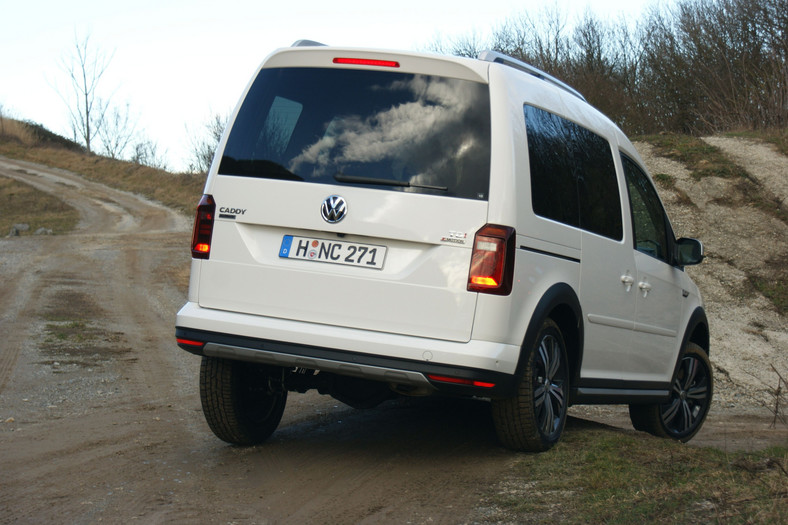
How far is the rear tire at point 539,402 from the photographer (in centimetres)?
447

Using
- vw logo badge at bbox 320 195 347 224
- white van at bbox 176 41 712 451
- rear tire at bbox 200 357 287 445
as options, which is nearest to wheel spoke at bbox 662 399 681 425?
white van at bbox 176 41 712 451

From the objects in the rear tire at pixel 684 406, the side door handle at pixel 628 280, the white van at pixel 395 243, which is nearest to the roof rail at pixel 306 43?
the white van at pixel 395 243

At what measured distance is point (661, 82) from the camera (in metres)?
26.5

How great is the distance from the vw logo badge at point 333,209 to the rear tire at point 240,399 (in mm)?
1090

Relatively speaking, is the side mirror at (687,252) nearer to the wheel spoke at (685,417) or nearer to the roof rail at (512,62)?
the wheel spoke at (685,417)

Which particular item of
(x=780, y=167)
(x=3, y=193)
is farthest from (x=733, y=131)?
(x=3, y=193)

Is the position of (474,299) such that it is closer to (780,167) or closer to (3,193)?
(780,167)

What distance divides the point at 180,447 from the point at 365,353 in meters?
1.68

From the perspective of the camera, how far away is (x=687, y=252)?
6.39 metres

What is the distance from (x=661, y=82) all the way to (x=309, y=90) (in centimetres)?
2415

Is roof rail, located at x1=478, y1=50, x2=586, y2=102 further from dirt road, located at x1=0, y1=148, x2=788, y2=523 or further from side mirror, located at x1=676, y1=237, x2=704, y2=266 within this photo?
dirt road, located at x1=0, y1=148, x2=788, y2=523

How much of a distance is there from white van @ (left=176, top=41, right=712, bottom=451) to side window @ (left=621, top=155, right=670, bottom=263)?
2.84 ft

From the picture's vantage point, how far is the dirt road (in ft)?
12.6

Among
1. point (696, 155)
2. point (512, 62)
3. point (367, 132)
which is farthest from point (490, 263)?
point (696, 155)
